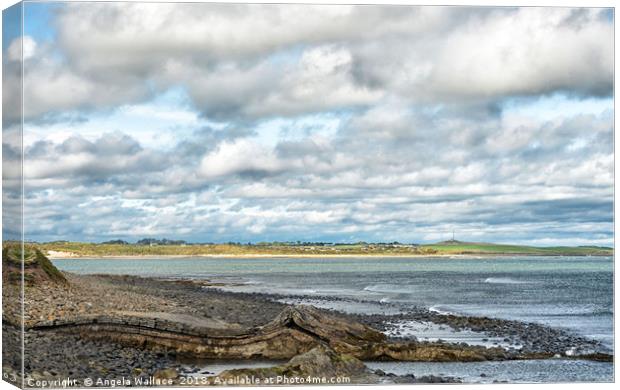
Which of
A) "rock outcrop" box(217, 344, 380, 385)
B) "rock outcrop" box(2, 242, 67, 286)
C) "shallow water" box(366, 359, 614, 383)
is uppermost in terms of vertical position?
"rock outcrop" box(2, 242, 67, 286)

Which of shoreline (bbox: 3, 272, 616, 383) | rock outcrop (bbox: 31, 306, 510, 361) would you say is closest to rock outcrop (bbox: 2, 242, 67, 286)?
shoreline (bbox: 3, 272, 616, 383)

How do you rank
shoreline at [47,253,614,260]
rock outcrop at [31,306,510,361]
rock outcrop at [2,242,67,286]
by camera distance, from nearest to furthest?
rock outcrop at [2,242,67,286] < rock outcrop at [31,306,510,361] < shoreline at [47,253,614,260]

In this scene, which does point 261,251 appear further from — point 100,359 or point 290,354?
point 100,359

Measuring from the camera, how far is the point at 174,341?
50.0 feet

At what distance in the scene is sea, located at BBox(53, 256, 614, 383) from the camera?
15430mm

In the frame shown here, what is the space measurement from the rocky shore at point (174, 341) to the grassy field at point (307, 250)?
3.25 ft

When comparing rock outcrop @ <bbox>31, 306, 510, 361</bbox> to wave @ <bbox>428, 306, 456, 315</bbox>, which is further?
wave @ <bbox>428, 306, 456, 315</bbox>

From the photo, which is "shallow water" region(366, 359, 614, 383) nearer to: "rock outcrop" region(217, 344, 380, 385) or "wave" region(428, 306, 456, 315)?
"rock outcrop" region(217, 344, 380, 385)

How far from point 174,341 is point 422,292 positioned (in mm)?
15505

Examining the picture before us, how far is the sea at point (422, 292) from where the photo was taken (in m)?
15.4

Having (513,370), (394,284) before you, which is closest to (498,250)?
(513,370)

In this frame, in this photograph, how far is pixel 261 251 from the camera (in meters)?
16.9

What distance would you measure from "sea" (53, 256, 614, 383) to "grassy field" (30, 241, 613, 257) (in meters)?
0.26

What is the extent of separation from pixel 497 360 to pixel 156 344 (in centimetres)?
626
